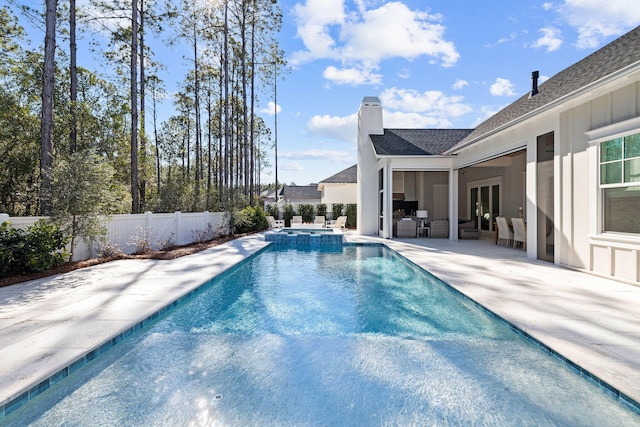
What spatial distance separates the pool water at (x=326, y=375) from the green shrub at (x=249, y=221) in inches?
406

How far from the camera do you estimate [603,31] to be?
10.2 meters

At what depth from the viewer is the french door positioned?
14367mm

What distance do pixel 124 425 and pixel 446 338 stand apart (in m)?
3.40

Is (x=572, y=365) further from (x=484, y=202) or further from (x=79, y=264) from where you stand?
(x=484, y=202)

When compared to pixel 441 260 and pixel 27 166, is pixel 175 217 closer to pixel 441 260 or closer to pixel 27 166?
pixel 27 166

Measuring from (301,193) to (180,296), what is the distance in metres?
34.0

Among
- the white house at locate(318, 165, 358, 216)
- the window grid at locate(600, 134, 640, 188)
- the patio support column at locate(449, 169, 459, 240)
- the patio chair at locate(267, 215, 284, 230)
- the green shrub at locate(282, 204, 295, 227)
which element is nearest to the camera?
the window grid at locate(600, 134, 640, 188)

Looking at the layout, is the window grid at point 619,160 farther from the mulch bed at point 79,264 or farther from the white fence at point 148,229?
the white fence at point 148,229

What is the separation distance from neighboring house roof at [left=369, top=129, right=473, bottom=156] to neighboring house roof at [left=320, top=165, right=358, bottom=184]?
11.6 meters

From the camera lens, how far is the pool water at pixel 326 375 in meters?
→ 2.57

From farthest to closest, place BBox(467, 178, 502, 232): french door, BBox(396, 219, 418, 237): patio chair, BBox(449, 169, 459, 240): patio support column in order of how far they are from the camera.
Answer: BBox(467, 178, 502, 232): french door → BBox(396, 219, 418, 237): patio chair → BBox(449, 169, 459, 240): patio support column

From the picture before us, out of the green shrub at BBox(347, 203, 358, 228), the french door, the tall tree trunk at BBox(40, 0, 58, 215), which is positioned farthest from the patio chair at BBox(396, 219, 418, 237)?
the tall tree trunk at BBox(40, 0, 58, 215)

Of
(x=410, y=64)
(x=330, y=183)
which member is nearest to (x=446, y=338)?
(x=410, y=64)

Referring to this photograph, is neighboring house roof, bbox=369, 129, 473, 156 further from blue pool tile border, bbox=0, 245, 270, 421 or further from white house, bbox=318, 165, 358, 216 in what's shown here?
white house, bbox=318, 165, 358, 216
